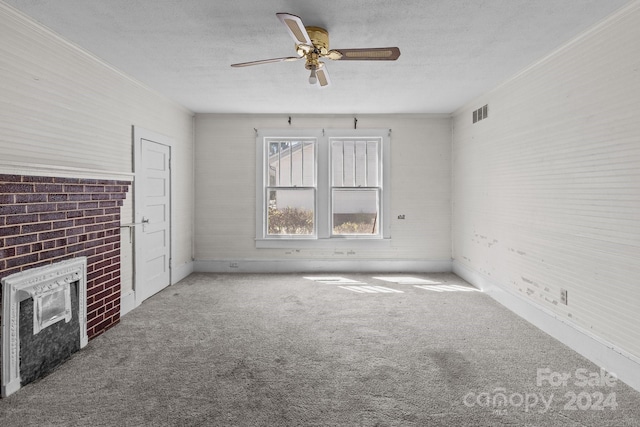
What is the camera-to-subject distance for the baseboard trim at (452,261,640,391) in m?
2.35

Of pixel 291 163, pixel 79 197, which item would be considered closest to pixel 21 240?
pixel 79 197

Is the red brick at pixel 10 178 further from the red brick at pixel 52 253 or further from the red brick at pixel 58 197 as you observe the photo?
the red brick at pixel 52 253

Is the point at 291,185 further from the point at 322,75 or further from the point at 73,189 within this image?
the point at 73,189

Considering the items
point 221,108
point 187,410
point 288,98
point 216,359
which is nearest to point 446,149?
point 288,98

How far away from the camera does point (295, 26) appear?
2131 mm

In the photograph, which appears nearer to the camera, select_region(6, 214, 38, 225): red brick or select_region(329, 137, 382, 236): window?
select_region(6, 214, 38, 225): red brick

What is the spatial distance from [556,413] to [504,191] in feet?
8.78

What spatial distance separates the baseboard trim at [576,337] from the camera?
2354mm

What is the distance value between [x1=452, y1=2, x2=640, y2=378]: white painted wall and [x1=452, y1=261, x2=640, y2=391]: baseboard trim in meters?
0.03

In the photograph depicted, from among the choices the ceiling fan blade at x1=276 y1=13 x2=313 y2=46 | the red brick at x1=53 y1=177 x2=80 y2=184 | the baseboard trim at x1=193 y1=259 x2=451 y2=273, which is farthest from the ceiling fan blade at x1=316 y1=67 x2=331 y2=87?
the baseboard trim at x1=193 y1=259 x2=451 y2=273

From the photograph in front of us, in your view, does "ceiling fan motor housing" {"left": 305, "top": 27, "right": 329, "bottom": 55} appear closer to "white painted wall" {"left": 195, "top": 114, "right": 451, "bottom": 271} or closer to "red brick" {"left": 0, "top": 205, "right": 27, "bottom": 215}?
"red brick" {"left": 0, "top": 205, "right": 27, "bottom": 215}

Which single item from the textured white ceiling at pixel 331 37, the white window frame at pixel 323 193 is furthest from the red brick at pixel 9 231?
the white window frame at pixel 323 193

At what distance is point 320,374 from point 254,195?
149 inches

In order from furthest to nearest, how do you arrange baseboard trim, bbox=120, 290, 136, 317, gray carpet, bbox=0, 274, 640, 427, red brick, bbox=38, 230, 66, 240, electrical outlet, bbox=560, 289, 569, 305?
baseboard trim, bbox=120, 290, 136, 317, electrical outlet, bbox=560, 289, 569, 305, red brick, bbox=38, 230, 66, 240, gray carpet, bbox=0, 274, 640, 427
